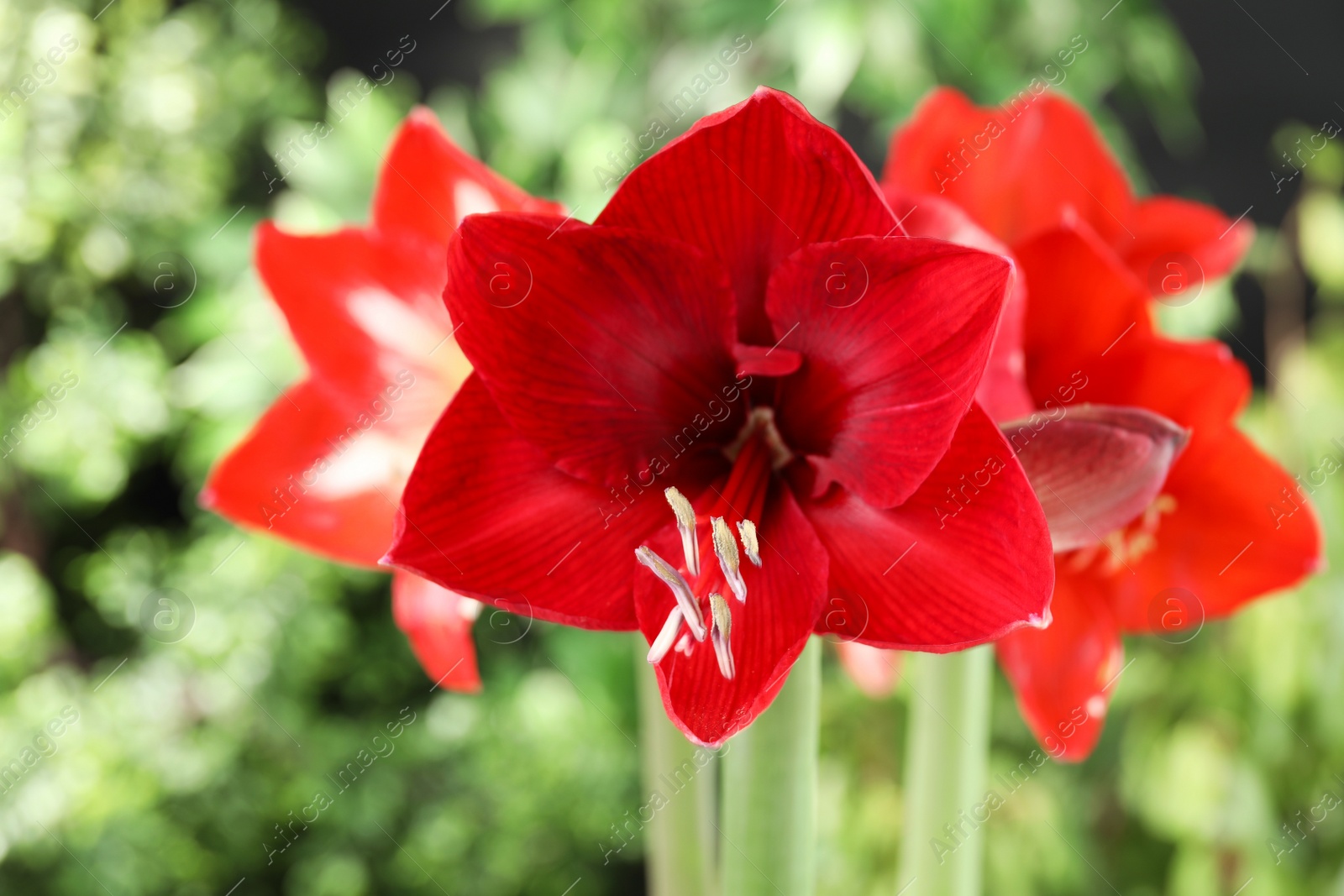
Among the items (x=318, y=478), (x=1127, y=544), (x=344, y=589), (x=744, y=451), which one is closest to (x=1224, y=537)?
(x=1127, y=544)

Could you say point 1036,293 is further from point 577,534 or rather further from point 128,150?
point 128,150

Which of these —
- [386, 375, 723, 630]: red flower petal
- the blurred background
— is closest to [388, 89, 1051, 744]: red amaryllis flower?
[386, 375, 723, 630]: red flower petal

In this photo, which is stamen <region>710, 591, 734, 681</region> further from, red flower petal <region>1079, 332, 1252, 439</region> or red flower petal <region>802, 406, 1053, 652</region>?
red flower petal <region>1079, 332, 1252, 439</region>

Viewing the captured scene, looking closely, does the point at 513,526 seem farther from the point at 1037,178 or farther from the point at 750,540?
the point at 1037,178

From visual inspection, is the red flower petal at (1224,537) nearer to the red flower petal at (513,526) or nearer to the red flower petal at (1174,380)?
the red flower petal at (1174,380)

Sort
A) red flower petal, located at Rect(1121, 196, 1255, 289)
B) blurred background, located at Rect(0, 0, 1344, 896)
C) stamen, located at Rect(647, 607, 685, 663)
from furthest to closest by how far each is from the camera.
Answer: blurred background, located at Rect(0, 0, 1344, 896)
red flower petal, located at Rect(1121, 196, 1255, 289)
stamen, located at Rect(647, 607, 685, 663)
